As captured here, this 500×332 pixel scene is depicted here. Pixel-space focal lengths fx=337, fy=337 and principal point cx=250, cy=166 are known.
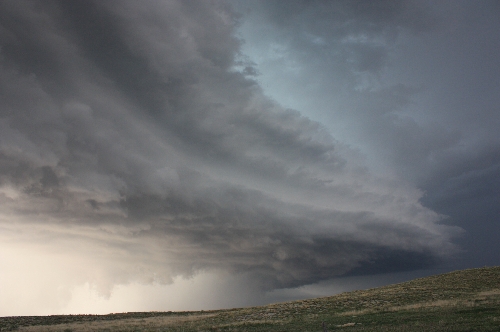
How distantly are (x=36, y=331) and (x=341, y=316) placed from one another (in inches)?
1568

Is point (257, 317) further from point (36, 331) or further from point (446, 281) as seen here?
point (446, 281)

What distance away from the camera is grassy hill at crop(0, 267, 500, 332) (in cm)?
3226

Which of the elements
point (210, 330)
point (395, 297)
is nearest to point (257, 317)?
point (210, 330)

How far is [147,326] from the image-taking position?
4738 centimetres

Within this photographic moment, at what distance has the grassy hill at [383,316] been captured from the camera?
3226 centimetres

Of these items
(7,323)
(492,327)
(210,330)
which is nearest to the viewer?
(492,327)

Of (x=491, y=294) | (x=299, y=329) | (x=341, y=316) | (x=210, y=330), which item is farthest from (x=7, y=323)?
(x=491, y=294)

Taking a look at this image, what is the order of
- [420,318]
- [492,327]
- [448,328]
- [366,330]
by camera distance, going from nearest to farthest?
[492,327] < [448,328] < [366,330] < [420,318]

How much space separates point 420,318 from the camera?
35500mm

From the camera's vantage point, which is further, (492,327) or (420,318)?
(420,318)

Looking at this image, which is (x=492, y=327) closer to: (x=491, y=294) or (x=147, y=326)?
(x=491, y=294)

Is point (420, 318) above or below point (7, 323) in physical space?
below

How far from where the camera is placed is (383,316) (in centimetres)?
4006

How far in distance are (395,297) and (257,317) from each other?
78.3 feet
